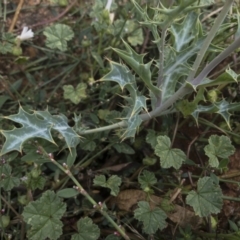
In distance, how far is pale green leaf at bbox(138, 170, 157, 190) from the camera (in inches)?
62.3

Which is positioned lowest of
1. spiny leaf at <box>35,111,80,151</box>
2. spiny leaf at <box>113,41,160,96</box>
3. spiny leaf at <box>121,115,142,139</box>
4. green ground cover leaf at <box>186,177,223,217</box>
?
green ground cover leaf at <box>186,177,223,217</box>

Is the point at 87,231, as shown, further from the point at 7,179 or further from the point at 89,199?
the point at 7,179

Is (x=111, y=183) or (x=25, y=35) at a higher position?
(x=25, y=35)

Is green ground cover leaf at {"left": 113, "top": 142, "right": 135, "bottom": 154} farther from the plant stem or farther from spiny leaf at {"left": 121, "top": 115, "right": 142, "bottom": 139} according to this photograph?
the plant stem

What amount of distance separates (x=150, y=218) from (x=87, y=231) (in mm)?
215

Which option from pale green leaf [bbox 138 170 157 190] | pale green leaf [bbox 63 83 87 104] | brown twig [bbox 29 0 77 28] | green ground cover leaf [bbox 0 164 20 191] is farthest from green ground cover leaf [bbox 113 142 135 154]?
brown twig [bbox 29 0 77 28]

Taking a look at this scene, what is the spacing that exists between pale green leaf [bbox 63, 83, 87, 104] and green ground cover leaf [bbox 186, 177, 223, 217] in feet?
2.06

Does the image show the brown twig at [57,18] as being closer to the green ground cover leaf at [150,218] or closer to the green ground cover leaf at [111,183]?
the green ground cover leaf at [111,183]

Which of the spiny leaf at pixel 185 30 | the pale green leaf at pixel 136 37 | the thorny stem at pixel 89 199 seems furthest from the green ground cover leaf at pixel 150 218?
the pale green leaf at pixel 136 37

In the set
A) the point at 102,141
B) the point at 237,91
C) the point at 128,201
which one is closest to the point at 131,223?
the point at 128,201

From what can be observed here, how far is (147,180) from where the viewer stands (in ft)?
5.22

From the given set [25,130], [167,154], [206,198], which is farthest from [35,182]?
[206,198]

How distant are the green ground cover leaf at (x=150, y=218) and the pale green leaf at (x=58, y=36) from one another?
0.78 m

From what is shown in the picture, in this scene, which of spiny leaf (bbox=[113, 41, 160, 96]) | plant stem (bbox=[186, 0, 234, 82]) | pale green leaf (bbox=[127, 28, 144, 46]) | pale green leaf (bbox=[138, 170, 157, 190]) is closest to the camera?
plant stem (bbox=[186, 0, 234, 82])
